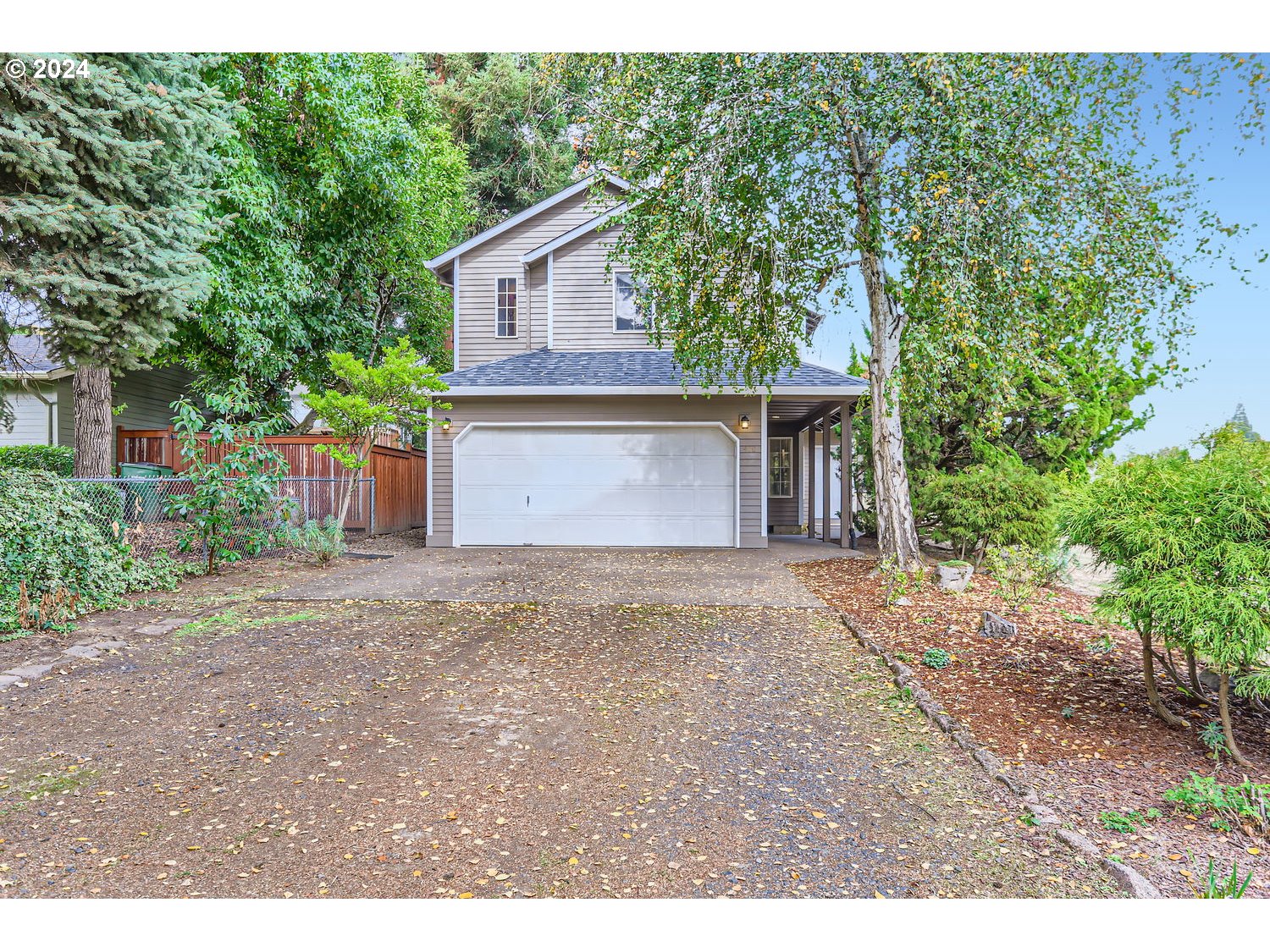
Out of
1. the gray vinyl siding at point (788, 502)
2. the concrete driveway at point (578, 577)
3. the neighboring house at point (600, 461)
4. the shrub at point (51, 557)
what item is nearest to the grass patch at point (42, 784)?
the shrub at point (51, 557)

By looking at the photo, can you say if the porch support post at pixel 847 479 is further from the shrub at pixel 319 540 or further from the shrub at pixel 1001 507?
the shrub at pixel 319 540

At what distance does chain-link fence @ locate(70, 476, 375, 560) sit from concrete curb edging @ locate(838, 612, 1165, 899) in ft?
21.6

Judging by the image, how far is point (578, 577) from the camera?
745cm

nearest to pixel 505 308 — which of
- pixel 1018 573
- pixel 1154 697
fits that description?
pixel 1018 573

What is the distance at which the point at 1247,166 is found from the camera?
526 centimetres

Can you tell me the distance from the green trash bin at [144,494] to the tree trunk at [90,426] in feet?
1.77

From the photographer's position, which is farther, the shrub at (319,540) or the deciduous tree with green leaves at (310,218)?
the deciduous tree with green leaves at (310,218)

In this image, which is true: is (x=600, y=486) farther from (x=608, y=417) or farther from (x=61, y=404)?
(x=61, y=404)

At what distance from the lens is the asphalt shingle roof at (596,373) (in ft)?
32.7

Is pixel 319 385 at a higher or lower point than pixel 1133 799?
higher

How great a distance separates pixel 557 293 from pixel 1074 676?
376 inches
